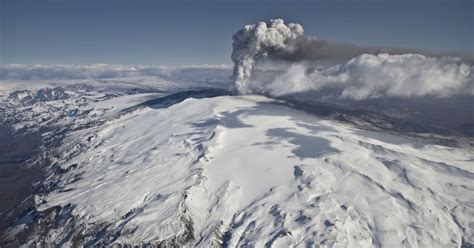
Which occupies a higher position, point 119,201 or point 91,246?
point 119,201

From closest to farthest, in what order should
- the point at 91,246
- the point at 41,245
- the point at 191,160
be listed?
the point at 91,246, the point at 41,245, the point at 191,160

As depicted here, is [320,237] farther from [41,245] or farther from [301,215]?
[41,245]

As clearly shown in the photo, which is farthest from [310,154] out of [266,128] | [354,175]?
[266,128]

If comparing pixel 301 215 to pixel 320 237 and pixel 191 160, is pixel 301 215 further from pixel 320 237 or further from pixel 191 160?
pixel 191 160

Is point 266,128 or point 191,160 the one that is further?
point 266,128

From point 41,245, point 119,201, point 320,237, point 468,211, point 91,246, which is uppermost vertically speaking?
point 468,211

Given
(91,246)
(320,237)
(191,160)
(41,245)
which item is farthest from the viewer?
(191,160)
